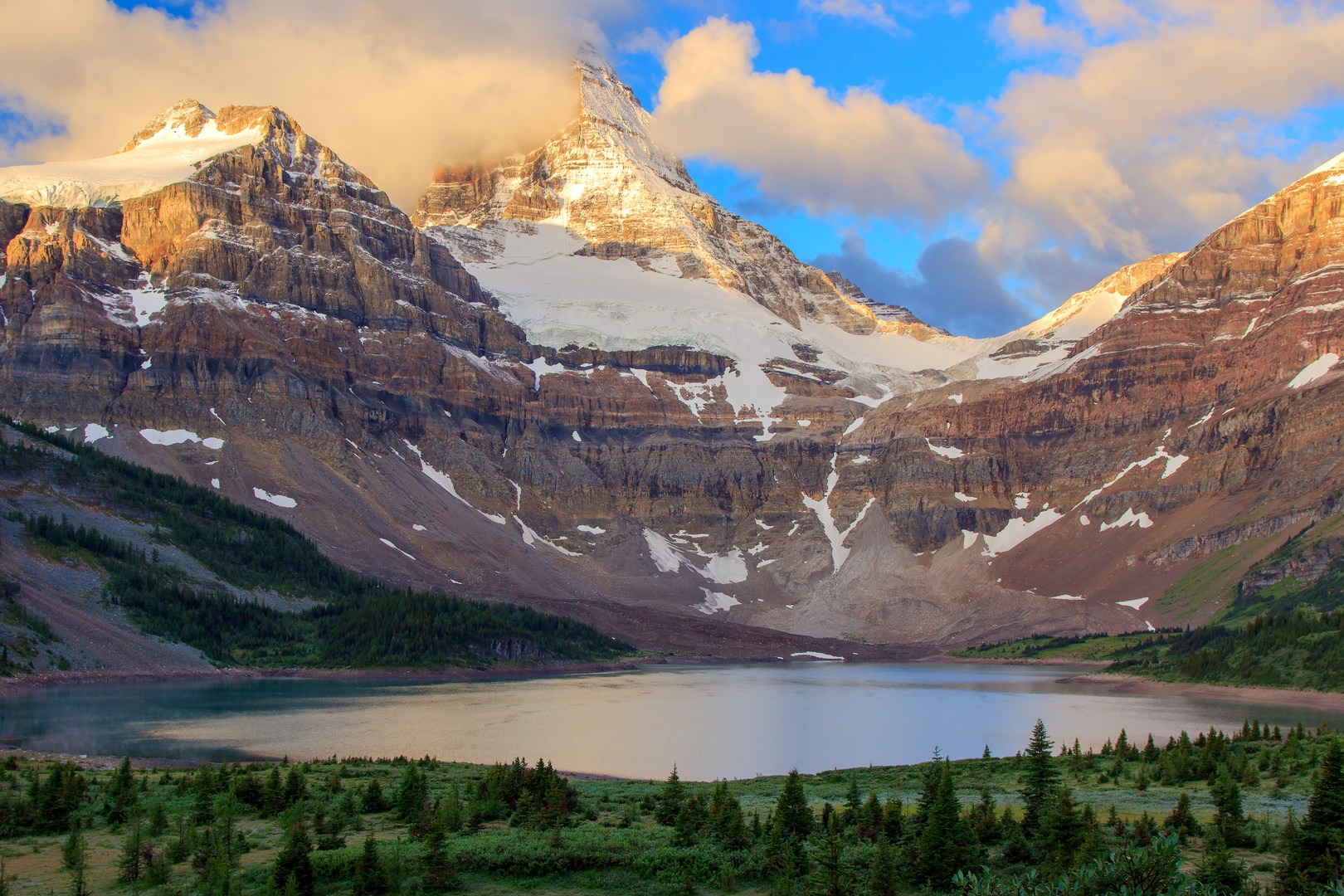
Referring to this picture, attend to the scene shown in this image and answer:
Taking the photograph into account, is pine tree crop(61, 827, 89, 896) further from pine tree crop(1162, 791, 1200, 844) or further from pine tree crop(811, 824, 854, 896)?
pine tree crop(1162, 791, 1200, 844)

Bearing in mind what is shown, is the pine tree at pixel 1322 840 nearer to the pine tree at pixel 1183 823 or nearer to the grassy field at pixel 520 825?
the grassy field at pixel 520 825

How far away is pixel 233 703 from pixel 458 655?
180ft

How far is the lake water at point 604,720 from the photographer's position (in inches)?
2813

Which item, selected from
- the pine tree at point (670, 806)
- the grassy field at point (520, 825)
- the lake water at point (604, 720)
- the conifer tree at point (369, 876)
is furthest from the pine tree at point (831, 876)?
the lake water at point (604, 720)

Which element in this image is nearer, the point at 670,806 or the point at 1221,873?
the point at 1221,873

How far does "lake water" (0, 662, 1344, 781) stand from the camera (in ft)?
234

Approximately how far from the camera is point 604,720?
305 feet

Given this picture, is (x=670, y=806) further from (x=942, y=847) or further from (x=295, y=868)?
(x=295, y=868)

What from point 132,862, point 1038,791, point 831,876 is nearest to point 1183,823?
point 1038,791

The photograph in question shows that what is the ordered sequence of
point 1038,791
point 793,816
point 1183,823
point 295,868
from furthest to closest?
point 1038,791, point 793,816, point 1183,823, point 295,868

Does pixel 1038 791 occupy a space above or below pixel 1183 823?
above

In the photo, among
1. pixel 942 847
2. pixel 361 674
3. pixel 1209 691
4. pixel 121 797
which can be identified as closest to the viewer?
pixel 942 847

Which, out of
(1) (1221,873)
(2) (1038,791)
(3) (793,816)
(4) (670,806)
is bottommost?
(4) (670,806)

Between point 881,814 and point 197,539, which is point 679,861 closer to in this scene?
point 881,814
